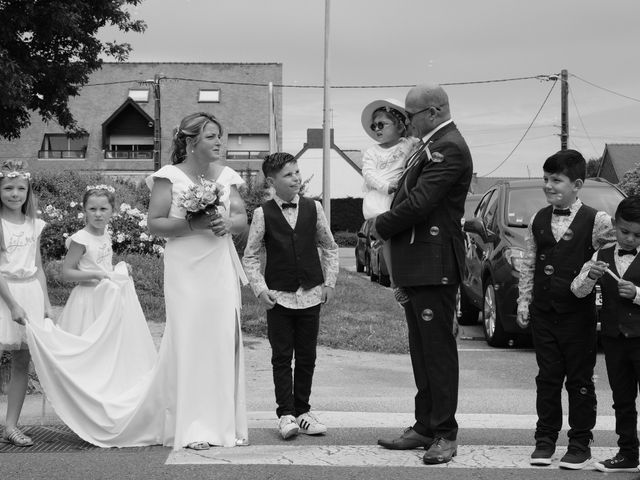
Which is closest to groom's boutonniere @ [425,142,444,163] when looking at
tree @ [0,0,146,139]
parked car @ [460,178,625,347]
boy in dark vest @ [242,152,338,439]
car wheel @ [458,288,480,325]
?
boy in dark vest @ [242,152,338,439]

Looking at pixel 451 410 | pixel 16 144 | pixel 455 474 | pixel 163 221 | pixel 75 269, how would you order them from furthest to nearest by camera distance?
1. pixel 16 144
2. pixel 75 269
3. pixel 163 221
4. pixel 451 410
5. pixel 455 474

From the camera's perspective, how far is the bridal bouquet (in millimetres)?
5883

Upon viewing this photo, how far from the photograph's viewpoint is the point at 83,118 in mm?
55125

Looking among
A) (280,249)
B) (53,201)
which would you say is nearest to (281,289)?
(280,249)

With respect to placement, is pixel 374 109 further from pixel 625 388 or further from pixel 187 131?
pixel 625 388

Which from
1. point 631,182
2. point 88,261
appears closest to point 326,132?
point 88,261

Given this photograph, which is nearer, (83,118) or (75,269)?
(75,269)

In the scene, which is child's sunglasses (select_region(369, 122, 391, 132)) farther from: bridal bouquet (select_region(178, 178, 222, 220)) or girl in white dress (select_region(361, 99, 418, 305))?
bridal bouquet (select_region(178, 178, 222, 220))

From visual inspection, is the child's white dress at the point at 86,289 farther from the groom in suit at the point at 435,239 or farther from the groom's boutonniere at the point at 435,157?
the groom's boutonniere at the point at 435,157

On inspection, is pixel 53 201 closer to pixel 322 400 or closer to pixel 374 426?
pixel 322 400

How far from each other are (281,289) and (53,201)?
41.0ft

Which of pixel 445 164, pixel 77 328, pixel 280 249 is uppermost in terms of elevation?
pixel 445 164

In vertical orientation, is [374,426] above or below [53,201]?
below

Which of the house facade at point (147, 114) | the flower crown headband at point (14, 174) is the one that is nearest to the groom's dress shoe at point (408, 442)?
the flower crown headband at point (14, 174)
